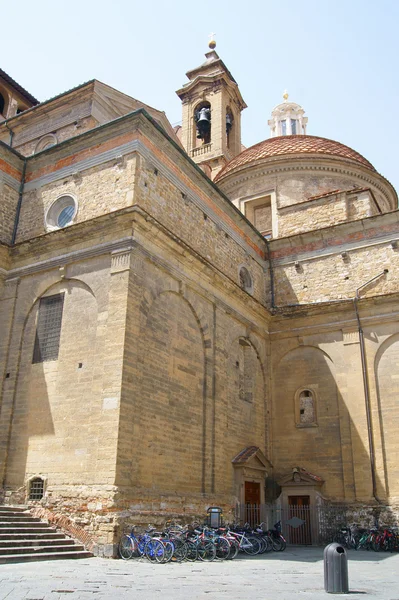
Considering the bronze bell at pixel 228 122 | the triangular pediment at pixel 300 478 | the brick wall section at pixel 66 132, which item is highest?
the bronze bell at pixel 228 122

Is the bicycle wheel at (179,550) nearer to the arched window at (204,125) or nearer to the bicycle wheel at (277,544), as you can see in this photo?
the bicycle wheel at (277,544)

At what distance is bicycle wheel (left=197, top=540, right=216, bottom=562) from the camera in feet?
40.4

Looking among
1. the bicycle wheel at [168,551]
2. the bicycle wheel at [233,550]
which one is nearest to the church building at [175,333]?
the bicycle wheel at [168,551]

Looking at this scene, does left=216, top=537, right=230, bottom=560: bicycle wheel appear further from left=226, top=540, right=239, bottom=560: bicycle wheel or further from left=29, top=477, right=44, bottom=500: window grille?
left=29, top=477, right=44, bottom=500: window grille

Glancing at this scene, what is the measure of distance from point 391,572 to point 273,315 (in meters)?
11.5

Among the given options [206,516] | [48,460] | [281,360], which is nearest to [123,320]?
[48,460]

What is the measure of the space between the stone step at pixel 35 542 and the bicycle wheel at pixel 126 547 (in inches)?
46.5

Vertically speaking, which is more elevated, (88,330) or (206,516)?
(88,330)

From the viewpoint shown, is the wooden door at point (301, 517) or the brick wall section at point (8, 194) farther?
the wooden door at point (301, 517)

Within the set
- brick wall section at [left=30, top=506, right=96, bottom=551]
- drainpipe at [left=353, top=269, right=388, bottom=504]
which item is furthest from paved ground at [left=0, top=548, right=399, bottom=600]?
drainpipe at [left=353, top=269, right=388, bottom=504]

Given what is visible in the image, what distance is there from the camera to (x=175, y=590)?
26.1 ft

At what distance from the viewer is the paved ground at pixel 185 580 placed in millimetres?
7547

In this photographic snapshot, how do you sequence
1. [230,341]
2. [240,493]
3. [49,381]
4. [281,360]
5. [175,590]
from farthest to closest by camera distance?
[281,360]
[230,341]
[240,493]
[49,381]
[175,590]

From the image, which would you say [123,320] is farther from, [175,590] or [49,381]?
[175,590]
